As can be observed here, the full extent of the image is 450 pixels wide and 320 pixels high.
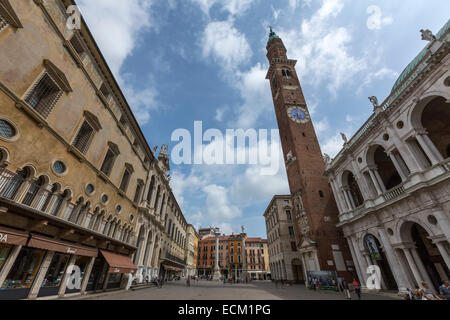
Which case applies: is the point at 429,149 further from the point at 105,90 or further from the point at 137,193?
the point at 137,193

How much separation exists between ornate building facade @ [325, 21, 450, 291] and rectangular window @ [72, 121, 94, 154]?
77.2 ft

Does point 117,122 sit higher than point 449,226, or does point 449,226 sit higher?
point 117,122

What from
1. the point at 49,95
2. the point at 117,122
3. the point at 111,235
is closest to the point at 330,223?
the point at 111,235

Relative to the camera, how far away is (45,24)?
1052 centimetres

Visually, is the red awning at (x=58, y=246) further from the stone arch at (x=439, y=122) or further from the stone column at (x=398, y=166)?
the stone arch at (x=439, y=122)

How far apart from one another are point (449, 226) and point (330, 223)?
1430cm

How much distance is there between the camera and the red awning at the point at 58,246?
9383 mm

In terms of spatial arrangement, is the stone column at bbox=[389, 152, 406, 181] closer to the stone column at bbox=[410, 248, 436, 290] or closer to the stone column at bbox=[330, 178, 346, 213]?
the stone column at bbox=[410, 248, 436, 290]

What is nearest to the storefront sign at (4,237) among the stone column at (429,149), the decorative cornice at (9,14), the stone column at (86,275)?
the stone column at (86,275)

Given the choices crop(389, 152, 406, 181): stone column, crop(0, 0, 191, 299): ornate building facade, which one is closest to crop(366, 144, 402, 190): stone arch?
crop(389, 152, 406, 181): stone column

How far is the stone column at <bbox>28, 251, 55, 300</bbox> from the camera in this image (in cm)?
983

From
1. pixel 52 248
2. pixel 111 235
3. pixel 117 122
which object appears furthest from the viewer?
pixel 117 122

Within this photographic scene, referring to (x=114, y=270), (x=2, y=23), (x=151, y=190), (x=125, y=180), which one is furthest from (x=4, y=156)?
(x=151, y=190)
